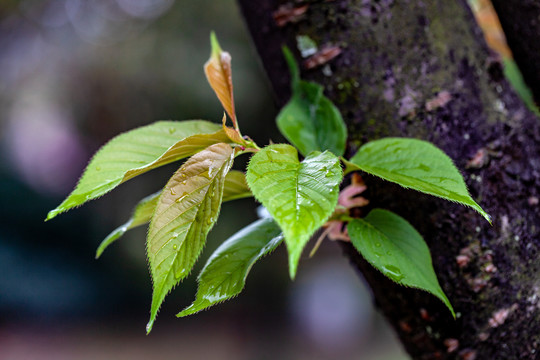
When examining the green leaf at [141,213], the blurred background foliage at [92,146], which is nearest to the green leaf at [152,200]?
the green leaf at [141,213]

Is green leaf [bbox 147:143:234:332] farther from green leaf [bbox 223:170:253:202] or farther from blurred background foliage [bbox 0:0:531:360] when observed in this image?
blurred background foliage [bbox 0:0:531:360]

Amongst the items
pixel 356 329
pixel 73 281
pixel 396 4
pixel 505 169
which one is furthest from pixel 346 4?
Result: pixel 356 329

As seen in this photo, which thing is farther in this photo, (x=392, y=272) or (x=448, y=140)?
(x=448, y=140)

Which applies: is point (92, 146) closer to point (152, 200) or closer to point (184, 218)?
point (152, 200)

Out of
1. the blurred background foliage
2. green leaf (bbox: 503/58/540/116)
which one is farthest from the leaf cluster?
the blurred background foliage

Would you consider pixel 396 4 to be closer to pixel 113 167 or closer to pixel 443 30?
pixel 443 30

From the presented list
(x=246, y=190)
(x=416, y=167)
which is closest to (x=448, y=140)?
(x=416, y=167)
